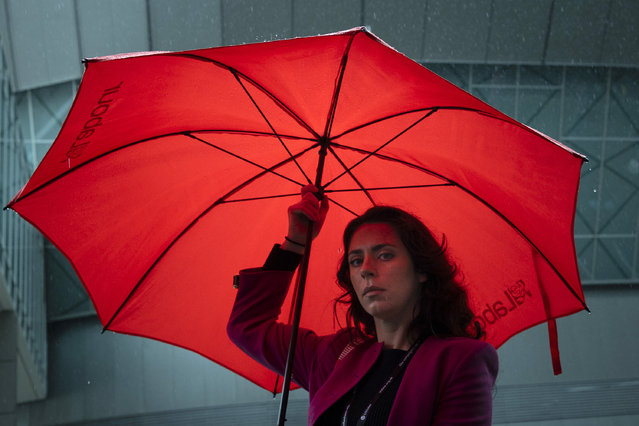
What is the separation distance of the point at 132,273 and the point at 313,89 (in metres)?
0.77

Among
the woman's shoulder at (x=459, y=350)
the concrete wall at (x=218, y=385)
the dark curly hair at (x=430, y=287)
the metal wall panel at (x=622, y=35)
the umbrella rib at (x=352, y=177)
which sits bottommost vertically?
the concrete wall at (x=218, y=385)

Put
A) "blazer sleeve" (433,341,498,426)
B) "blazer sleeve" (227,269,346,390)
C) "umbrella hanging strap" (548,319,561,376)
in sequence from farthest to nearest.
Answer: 1. "umbrella hanging strap" (548,319,561,376)
2. "blazer sleeve" (227,269,346,390)
3. "blazer sleeve" (433,341,498,426)

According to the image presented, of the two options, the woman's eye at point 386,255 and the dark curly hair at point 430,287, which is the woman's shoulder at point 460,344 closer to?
the dark curly hair at point 430,287

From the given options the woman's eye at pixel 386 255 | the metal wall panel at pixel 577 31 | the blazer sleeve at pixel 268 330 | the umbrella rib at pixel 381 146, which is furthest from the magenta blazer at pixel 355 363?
the metal wall panel at pixel 577 31

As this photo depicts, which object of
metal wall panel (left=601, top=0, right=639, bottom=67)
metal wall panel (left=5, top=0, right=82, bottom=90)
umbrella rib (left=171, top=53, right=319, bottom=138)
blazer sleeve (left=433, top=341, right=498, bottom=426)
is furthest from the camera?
metal wall panel (left=601, top=0, right=639, bottom=67)

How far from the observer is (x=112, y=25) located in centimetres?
803

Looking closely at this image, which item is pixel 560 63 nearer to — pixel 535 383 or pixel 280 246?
pixel 535 383

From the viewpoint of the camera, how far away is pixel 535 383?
9.19 m

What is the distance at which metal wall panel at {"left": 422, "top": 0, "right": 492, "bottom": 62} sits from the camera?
8426 mm

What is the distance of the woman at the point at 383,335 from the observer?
163 centimetres

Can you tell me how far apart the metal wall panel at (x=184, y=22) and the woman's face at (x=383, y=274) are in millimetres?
6442

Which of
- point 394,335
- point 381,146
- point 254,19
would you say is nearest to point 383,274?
point 394,335

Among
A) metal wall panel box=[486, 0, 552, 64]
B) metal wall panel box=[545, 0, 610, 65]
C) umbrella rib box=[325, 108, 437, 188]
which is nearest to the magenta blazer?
umbrella rib box=[325, 108, 437, 188]

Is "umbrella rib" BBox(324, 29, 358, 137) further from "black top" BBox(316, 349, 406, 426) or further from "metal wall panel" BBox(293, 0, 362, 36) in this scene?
"metal wall panel" BBox(293, 0, 362, 36)
